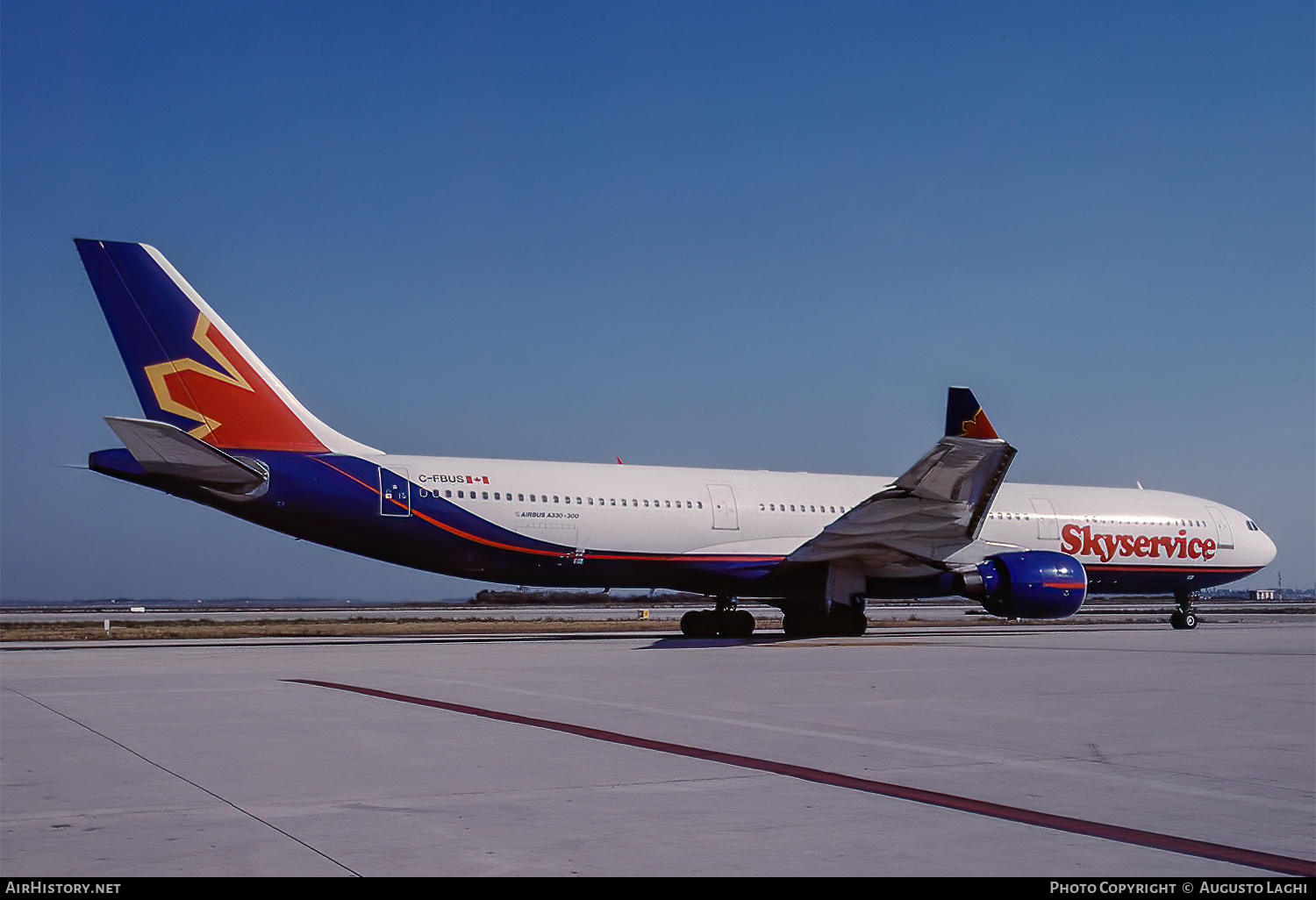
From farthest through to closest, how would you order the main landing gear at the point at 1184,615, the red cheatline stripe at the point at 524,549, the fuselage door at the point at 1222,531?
1. the fuselage door at the point at 1222,531
2. the main landing gear at the point at 1184,615
3. the red cheatline stripe at the point at 524,549

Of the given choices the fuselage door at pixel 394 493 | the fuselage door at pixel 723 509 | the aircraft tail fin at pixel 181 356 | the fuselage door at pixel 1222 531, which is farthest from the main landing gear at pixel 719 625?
the fuselage door at pixel 1222 531

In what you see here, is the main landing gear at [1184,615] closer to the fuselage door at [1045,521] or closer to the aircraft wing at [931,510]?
the fuselage door at [1045,521]

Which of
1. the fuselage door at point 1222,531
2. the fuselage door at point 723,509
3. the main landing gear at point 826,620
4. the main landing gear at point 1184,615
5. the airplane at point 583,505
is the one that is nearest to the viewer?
the airplane at point 583,505

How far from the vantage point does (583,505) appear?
2467 cm

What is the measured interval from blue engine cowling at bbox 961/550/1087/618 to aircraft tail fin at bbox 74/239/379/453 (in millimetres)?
14491

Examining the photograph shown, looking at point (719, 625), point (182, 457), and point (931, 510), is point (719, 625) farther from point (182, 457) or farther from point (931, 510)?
point (182, 457)

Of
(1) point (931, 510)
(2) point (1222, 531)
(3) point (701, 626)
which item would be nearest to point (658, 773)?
(1) point (931, 510)

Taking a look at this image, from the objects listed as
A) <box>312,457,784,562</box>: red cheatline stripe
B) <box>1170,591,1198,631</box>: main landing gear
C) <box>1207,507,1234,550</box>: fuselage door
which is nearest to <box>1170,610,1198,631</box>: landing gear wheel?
<box>1170,591,1198,631</box>: main landing gear

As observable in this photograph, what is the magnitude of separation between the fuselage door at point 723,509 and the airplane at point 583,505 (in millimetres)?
32

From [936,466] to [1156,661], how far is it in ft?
20.9

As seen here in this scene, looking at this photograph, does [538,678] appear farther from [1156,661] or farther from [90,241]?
[90,241]

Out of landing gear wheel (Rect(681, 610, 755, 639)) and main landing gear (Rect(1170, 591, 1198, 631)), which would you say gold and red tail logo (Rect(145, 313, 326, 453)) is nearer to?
landing gear wheel (Rect(681, 610, 755, 639))

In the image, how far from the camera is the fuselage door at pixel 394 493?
74.6 feet

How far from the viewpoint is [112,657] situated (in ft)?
63.4
